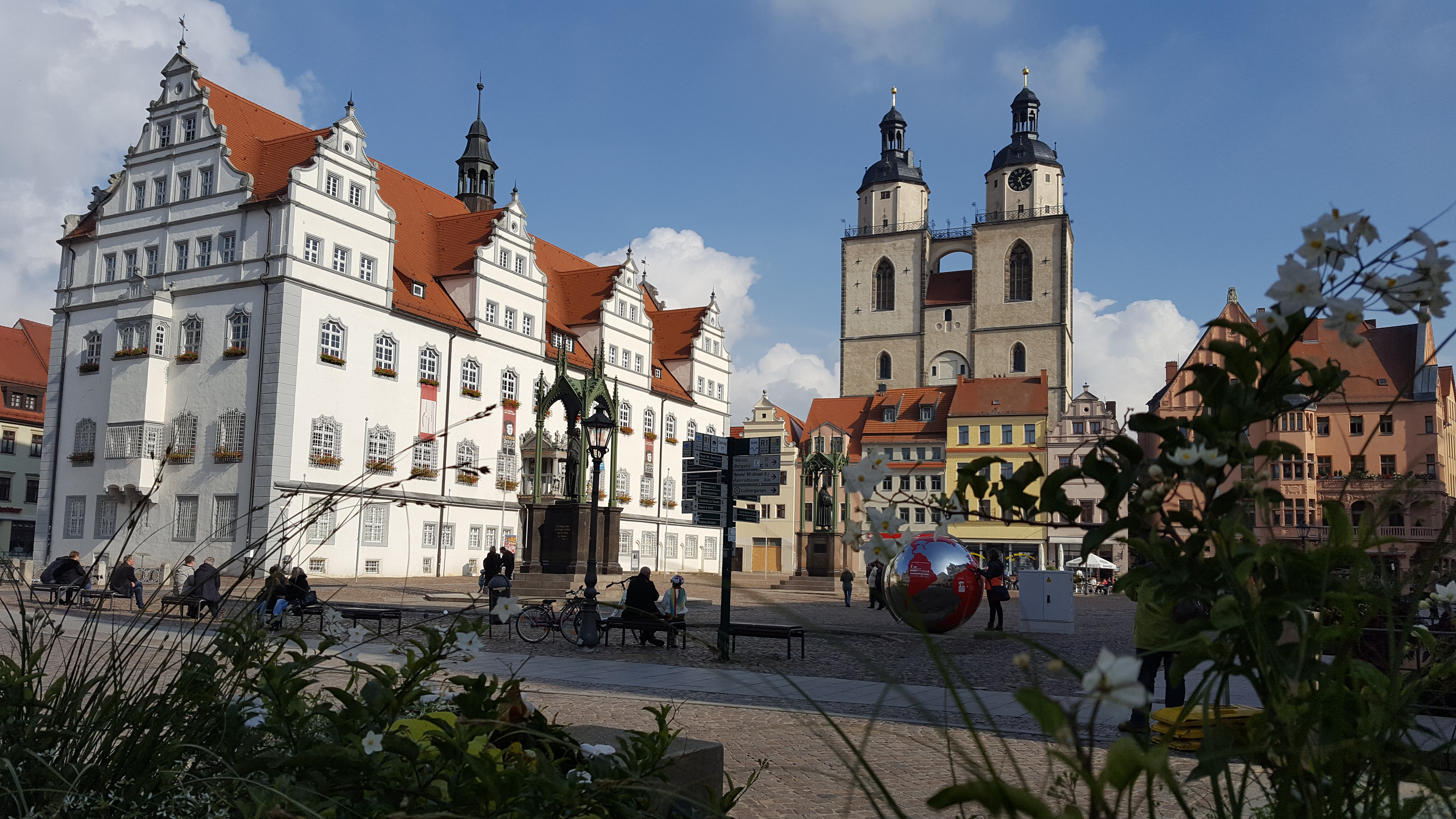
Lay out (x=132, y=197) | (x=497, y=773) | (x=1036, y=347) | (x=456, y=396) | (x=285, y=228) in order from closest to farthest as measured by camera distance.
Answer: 1. (x=497, y=773)
2. (x=285, y=228)
3. (x=132, y=197)
4. (x=456, y=396)
5. (x=1036, y=347)

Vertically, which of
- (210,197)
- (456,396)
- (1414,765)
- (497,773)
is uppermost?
(210,197)

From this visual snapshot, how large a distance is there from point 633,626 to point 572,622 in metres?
4.32

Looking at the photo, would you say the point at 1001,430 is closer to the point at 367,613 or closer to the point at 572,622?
the point at 572,622

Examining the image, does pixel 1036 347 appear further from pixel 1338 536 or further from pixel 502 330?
pixel 1338 536

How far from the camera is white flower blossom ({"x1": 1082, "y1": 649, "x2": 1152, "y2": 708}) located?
3.18 ft

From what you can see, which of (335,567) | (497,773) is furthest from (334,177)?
(497,773)

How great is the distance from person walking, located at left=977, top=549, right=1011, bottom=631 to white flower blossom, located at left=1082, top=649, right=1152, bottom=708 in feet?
53.6

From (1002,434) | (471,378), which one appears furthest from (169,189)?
(1002,434)

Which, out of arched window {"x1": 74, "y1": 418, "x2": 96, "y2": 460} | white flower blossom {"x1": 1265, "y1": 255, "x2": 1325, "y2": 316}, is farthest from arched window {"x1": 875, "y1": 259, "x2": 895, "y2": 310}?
white flower blossom {"x1": 1265, "y1": 255, "x2": 1325, "y2": 316}

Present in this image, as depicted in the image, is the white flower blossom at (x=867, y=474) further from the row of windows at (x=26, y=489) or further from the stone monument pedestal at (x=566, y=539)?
the row of windows at (x=26, y=489)

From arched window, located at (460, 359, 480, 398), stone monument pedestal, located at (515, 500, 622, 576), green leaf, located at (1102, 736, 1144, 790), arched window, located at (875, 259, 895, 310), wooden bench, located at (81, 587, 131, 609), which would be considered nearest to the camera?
green leaf, located at (1102, 736, 1144, 790)

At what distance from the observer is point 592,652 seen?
14.9 metres

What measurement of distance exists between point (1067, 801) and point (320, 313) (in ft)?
120

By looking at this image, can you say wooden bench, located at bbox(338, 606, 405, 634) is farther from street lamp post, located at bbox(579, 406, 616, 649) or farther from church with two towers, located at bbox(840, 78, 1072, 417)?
church with two towers, located at bbox(840, 78, 1072, 417)
